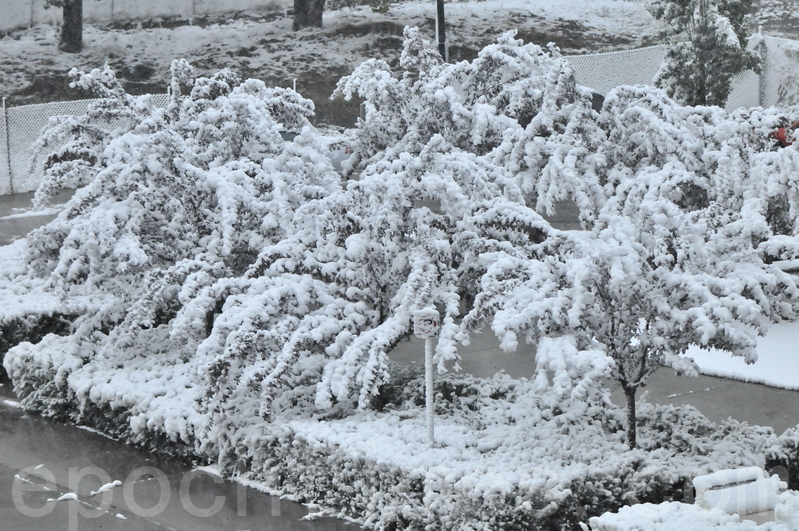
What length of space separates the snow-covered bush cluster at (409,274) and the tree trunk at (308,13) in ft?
76.8

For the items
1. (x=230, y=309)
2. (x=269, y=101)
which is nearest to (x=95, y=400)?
(x=230, y=309)

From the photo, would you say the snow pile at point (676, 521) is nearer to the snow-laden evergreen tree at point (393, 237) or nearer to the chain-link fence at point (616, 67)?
the snow-laden evergreen tree at point (393, 237)

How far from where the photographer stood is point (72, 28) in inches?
1271

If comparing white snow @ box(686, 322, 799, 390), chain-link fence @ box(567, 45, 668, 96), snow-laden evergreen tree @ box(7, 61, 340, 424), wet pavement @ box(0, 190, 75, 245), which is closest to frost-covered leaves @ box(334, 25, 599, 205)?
snow-laden evergreen tree @ box(7, 61, 340, 424)

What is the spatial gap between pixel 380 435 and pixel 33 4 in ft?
92.5

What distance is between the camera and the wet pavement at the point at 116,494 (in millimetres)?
7625

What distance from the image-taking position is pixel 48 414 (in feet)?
32.5

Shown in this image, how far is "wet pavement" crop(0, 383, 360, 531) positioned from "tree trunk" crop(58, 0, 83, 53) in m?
25.0

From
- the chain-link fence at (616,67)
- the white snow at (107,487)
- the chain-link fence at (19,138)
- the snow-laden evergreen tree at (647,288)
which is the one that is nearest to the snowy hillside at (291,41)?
the chain-link fence at (19,138)

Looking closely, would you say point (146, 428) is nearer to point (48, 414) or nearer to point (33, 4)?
point (48, 414)

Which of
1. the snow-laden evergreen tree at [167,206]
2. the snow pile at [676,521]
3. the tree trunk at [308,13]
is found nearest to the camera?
the snow pile at [676,521]

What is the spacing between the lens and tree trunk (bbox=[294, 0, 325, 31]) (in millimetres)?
34875

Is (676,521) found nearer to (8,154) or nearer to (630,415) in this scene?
(630,415)

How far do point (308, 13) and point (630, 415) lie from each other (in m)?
29.1
